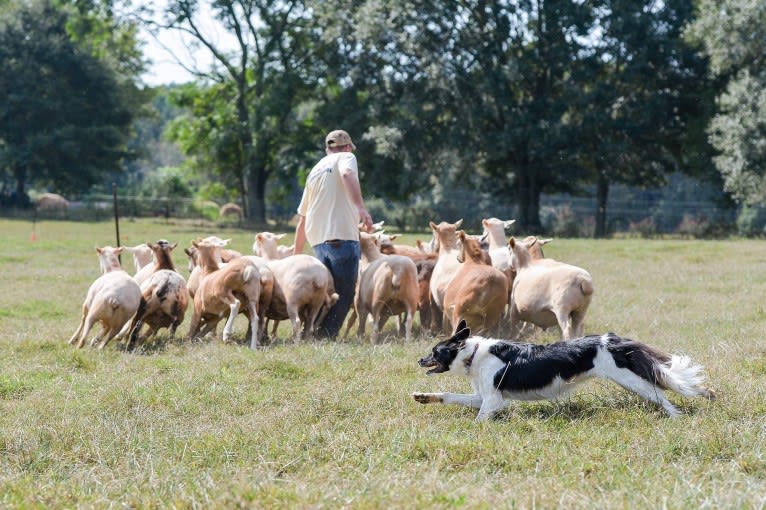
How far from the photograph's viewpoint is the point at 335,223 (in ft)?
31.7

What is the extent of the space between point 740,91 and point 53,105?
101 ft

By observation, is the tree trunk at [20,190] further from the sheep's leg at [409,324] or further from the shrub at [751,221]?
the sheep's leg at [409,324]

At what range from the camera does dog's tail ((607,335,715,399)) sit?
5867 millimetres

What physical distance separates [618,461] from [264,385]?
3.29m

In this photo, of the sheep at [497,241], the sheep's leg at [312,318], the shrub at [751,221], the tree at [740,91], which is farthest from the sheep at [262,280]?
the shrub at [751,221]

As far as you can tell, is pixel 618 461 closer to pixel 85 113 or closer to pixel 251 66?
pixel 251 66

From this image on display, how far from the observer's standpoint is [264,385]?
7.23 metres

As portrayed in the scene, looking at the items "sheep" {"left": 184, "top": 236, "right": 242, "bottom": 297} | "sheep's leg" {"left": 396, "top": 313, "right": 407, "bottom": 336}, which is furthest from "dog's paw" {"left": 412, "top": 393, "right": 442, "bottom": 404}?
"sheep" {"left": 184, "top": 236, "right": 242, "bottom": 297}

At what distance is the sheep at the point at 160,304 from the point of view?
9.82 meters

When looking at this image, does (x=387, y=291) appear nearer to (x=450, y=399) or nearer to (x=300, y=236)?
(x=300, y=236)

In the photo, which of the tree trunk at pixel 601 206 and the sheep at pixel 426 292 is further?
the tree trunk at pixel 601 206

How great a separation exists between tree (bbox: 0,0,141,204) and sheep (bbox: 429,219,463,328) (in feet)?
119

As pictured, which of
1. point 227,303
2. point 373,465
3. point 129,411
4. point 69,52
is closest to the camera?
point 373,465

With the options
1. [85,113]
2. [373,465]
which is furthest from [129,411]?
[85,113]
